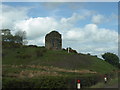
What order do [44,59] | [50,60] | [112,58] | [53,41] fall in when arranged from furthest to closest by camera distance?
[112,58] → [53,41] → [44,59] → [50,60]

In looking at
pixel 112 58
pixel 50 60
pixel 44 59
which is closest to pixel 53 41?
pixel 44 59

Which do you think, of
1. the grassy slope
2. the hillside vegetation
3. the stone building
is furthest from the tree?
the grassy slope

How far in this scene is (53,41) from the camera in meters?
105

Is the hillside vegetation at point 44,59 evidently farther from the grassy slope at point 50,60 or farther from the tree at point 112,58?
the tree at point 112,58

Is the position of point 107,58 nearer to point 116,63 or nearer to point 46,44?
point 116,63

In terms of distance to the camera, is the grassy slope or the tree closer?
the grassy slope

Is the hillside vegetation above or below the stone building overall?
below

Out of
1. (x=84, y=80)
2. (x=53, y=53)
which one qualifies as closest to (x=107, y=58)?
(x=53, y=53)

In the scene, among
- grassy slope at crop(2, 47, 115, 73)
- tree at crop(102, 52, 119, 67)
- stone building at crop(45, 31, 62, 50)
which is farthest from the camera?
tree at crop(102, 52, 119, 67)

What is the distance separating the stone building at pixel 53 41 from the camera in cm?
10525

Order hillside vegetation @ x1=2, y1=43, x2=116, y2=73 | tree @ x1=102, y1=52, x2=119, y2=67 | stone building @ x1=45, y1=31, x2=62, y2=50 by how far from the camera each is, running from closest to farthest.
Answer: hillside vegetation @ x1=2, y1=43, x2=116, y2=73
stone building @ x1=45, y1=31, x2=62, y2=50
tree @ x1=102, y1=52, x2=119, y2=67

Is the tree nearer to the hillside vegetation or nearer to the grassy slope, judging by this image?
the hillside vegetation

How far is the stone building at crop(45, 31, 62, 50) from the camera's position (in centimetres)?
10525

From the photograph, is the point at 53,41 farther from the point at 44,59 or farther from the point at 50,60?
the point at 50,60
